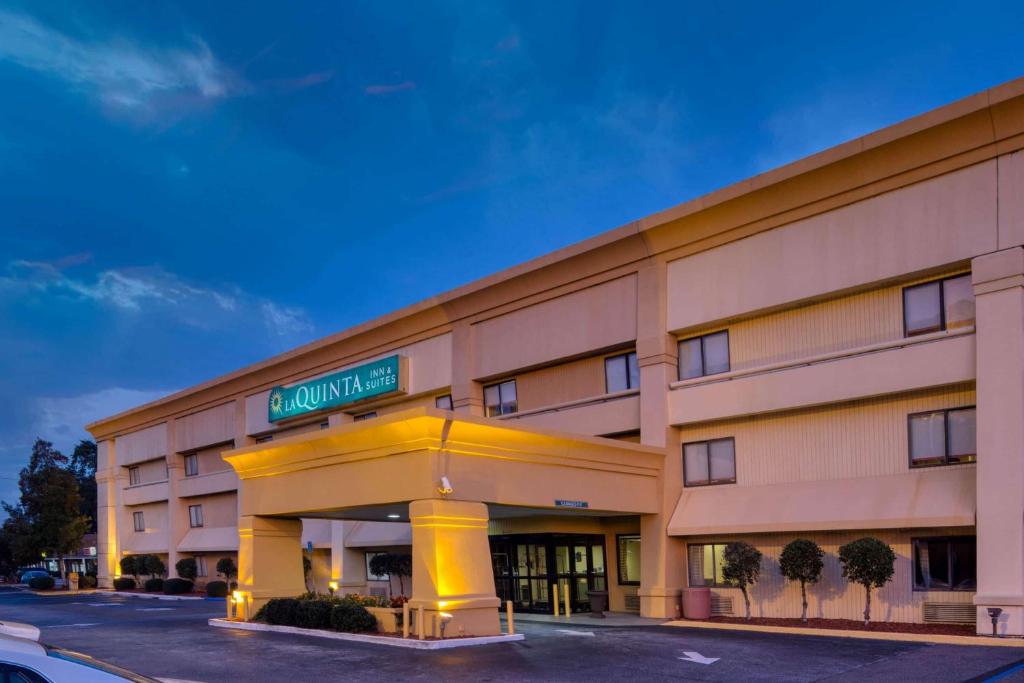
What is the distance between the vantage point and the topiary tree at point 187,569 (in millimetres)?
50781

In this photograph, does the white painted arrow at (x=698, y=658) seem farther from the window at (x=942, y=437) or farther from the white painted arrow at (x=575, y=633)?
the window at (x=942, y=437)

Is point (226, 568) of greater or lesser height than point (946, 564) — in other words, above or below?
below

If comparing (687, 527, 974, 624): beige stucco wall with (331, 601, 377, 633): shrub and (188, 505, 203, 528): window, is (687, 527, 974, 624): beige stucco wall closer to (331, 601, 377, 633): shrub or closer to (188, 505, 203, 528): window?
(331, 601, 377, 633): shrub

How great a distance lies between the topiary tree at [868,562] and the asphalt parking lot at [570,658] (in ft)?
5.85

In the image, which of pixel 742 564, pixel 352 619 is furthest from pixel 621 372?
pixel 352 619

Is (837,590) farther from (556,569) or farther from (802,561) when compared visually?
(556,569)

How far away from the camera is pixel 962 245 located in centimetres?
2227

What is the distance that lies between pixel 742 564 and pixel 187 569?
3595 cm

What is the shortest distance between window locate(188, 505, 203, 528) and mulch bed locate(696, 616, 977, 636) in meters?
35.1

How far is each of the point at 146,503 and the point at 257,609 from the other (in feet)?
112

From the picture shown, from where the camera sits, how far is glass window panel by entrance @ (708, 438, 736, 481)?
90.3 ft

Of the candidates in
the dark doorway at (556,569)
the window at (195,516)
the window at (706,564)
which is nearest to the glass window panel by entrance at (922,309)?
the window at (706,564)

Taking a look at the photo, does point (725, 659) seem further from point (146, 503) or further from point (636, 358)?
point (146, 503)

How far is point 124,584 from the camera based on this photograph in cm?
5578
